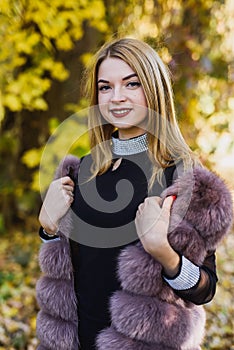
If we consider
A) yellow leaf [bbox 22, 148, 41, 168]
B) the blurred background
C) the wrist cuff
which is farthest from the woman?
yellow leaf [bbox 22, 148, 41, 168]

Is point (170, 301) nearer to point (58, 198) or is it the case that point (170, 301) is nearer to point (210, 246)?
point (210, 246)

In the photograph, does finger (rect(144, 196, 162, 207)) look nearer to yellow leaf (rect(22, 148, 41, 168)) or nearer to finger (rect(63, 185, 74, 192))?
finger (rect(63, 185, 74, 192))

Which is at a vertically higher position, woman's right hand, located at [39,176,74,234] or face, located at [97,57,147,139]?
face, located at [97,57,147,139]

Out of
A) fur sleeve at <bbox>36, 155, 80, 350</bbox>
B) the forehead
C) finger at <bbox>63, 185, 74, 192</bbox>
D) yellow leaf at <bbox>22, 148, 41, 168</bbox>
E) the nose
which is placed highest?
yellow leaf at <bbox>22, 148, 41, 168</bbox>

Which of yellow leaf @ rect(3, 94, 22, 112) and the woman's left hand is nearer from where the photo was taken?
the woman's left hand

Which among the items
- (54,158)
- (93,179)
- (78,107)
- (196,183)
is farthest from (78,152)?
(196,183)

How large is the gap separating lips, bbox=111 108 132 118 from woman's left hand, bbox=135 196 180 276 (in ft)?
1.06

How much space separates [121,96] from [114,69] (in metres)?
0.10

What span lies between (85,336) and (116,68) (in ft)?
3.09

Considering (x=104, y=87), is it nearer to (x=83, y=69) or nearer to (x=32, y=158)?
(x=83, y=69)

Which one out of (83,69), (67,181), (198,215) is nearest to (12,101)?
(83,69)

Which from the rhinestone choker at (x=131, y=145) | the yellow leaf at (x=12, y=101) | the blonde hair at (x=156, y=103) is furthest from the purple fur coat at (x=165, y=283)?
the yellow leaf at (x=12, y=101)

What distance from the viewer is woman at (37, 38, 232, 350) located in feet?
5.01

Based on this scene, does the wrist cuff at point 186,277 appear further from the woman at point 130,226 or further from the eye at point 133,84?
the eye at point 133,84
